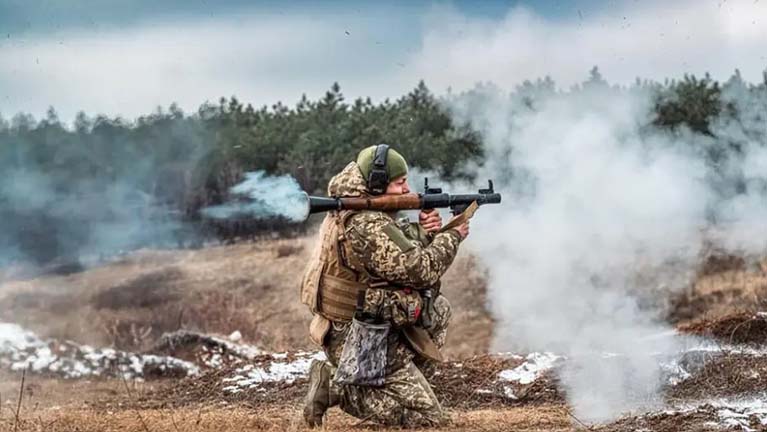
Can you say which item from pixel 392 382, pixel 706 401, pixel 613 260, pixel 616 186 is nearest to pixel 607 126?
pixel 616 186

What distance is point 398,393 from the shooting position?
31.7 feet

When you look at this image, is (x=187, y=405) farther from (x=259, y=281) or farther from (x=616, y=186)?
(x=259, y=281)

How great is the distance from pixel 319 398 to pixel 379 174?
1.81 meters

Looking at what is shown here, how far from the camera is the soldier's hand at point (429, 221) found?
978 centimetres

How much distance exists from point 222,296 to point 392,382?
17353 millimetres

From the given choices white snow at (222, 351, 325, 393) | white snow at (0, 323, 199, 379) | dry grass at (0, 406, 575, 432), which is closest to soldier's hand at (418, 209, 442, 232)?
dry grass at (0, 406, 575, 432)

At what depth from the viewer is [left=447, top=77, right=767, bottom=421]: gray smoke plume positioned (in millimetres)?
14820

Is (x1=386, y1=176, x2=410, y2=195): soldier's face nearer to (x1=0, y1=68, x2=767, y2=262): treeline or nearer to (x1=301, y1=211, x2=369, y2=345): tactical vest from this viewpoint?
(x1=301, y1=211, x2=369, y2=345): tactical vest

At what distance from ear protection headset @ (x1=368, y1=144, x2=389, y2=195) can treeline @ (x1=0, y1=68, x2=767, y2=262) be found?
780 cm

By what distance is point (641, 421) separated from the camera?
1034cm

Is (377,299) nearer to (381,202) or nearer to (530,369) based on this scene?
(381,202)

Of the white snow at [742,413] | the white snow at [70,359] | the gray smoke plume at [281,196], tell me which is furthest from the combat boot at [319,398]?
the white snow at [70,359]

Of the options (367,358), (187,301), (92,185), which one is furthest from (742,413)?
(92,185)

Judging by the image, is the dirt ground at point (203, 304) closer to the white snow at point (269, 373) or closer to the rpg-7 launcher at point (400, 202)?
the white snow at point (269, 373)
